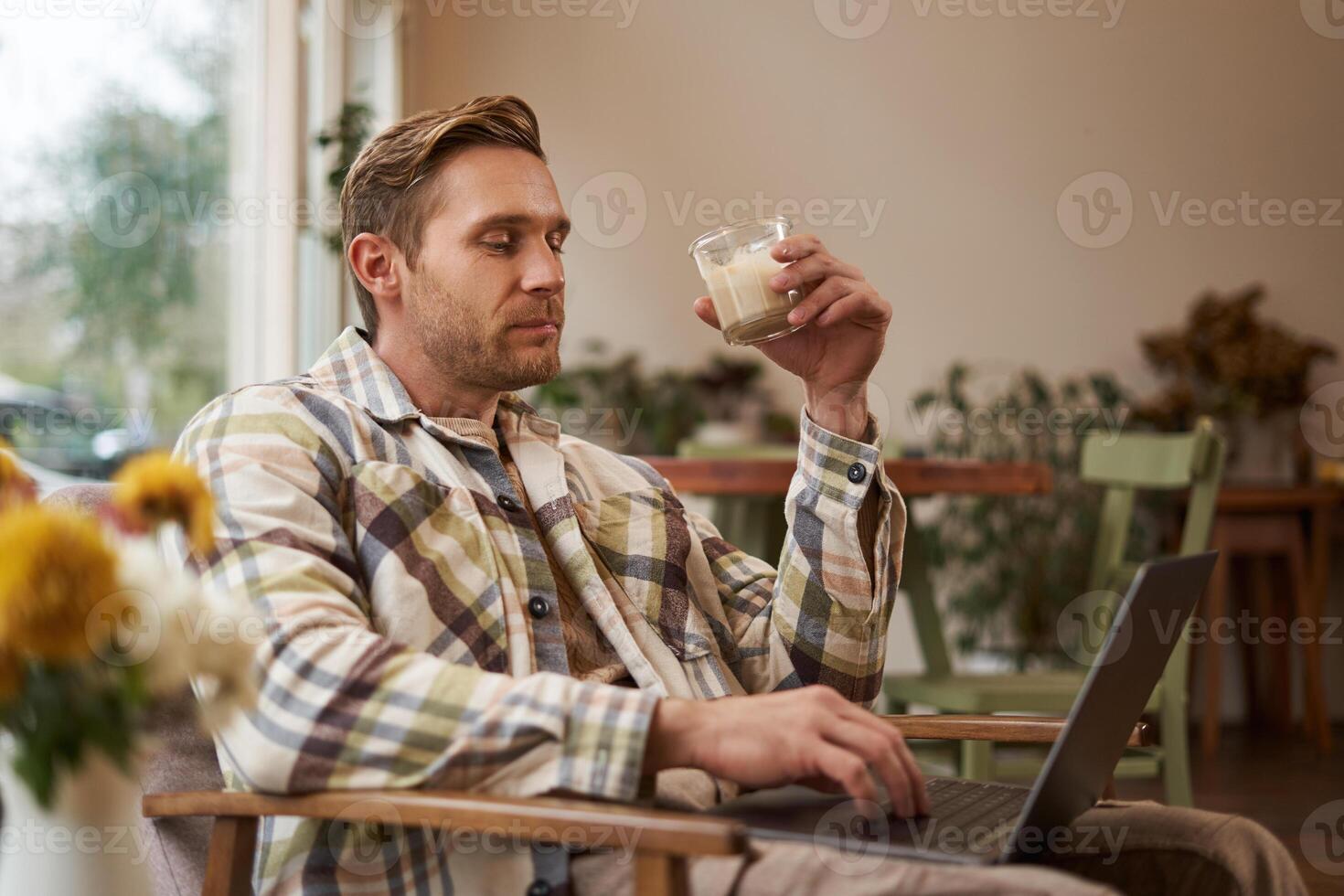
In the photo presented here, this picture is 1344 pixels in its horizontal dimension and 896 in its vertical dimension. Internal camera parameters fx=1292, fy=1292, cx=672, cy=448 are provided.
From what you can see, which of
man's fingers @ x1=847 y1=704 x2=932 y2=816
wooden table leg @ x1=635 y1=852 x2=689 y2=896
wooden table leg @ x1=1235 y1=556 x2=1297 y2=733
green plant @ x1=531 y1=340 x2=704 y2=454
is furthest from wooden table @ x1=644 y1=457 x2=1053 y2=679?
wooden table leg @ x1=1235 y1=556 x2=1297 y2=733

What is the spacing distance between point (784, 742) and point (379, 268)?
0.85 m

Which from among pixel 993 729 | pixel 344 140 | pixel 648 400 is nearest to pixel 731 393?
pixel 648 400

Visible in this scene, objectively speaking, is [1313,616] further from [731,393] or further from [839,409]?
[839,409]

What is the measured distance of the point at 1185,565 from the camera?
108 cm

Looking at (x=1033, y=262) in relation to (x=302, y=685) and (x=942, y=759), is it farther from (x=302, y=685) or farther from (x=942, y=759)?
(x=302, y=685)

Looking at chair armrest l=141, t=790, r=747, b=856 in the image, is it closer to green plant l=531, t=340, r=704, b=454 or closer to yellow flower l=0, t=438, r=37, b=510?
yellow flower l=0, t=438, r=37, b=510

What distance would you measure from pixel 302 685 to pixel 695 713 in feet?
1.05

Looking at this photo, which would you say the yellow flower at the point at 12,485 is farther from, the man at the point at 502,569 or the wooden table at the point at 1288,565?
the wooden table at the point at 1288,565

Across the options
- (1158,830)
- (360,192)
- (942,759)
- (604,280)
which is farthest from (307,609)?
(604,280)

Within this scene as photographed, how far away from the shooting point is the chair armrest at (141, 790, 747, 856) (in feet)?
2.83

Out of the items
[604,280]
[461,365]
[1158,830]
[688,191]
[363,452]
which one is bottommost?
[1158,830]

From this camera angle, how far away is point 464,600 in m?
1.27

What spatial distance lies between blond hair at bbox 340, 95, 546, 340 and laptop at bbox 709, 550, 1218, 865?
2.53ft

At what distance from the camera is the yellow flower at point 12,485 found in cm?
67
